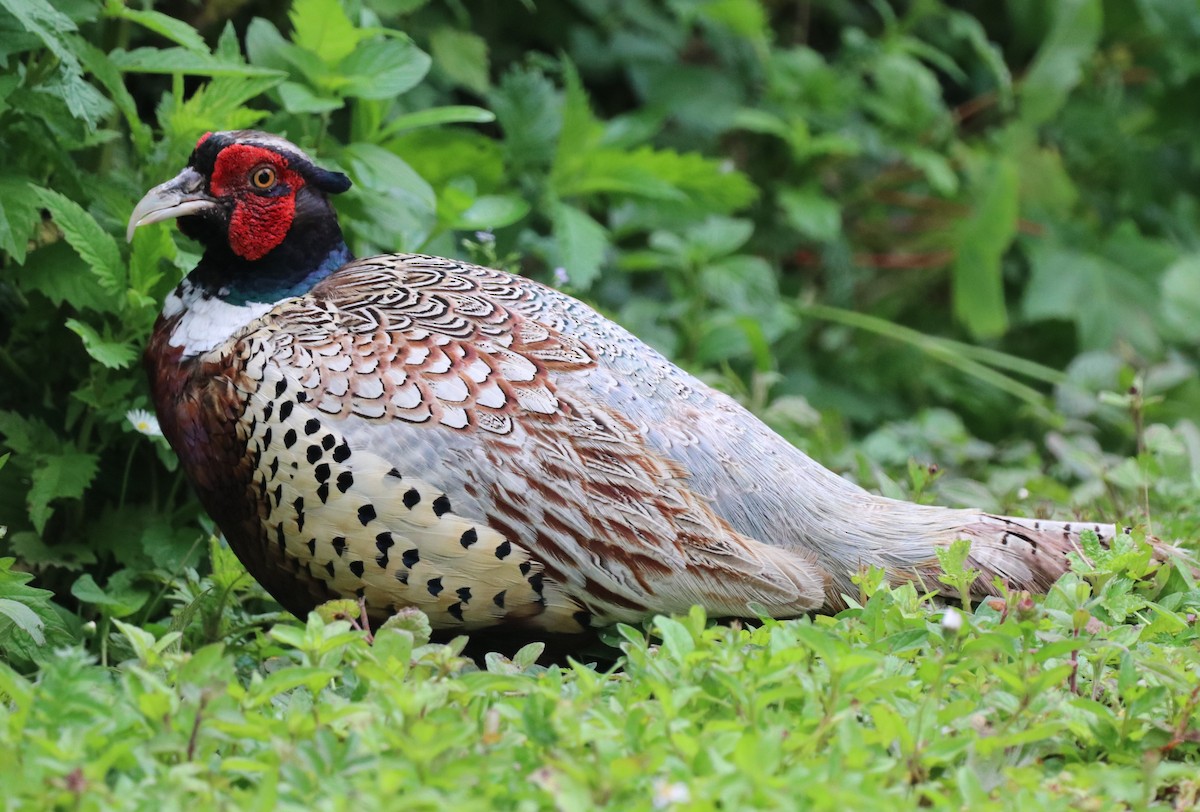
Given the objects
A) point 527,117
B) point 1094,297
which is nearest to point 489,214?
point 527,117

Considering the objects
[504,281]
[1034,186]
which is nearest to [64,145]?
[504,281]

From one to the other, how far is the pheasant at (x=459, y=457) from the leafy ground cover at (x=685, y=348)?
15 cm

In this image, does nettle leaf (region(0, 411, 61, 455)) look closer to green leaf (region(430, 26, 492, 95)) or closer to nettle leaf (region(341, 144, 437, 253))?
nettle leaf (region(341, 144, 437, 253))

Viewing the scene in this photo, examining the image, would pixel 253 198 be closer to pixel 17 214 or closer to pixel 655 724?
pixel 17 214

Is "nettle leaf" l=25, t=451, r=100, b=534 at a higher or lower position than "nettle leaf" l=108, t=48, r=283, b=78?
lower

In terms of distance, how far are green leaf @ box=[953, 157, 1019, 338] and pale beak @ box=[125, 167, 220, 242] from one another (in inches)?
161

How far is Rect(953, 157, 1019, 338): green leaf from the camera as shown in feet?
20.7

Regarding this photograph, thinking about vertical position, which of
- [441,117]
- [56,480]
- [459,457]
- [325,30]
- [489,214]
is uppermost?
[325,30]

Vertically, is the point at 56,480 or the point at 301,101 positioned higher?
the point at 301,101

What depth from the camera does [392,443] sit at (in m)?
2.95

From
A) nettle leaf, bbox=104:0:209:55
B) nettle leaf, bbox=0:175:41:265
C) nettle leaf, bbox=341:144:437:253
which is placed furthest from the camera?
nettle leaf, bbox=341:144:437:253

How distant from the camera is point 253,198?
3.22 meters

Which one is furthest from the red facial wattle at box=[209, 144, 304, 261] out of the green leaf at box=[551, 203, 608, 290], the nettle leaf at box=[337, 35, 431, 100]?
the green leaf at box=[551, 203, 608, 290]

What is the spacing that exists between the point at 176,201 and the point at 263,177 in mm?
202
